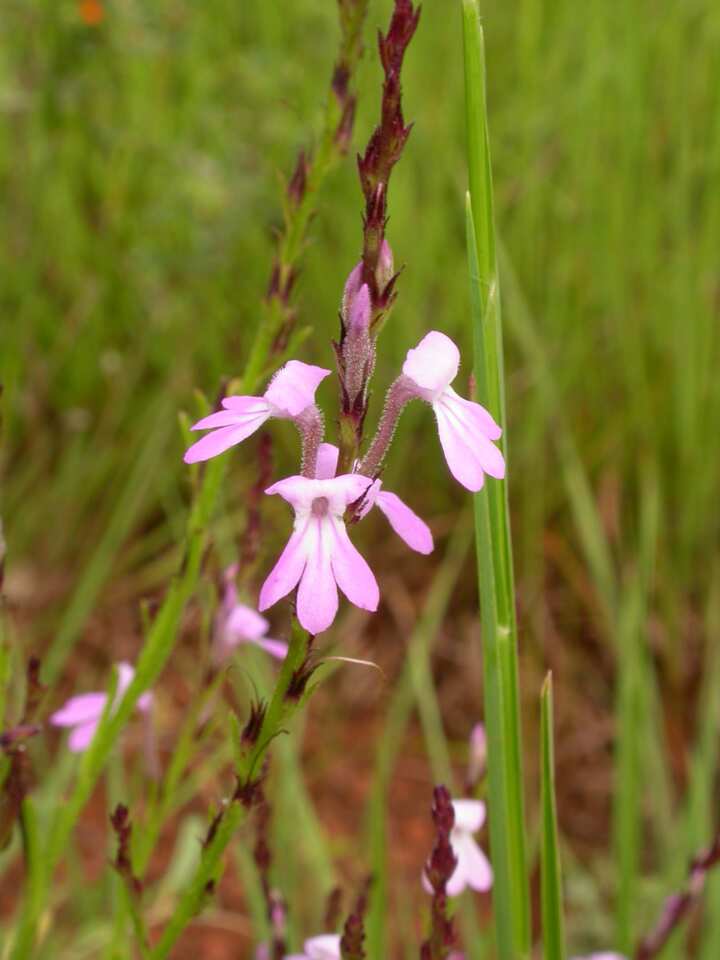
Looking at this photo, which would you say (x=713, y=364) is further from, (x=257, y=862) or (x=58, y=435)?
(x=257, y=862)

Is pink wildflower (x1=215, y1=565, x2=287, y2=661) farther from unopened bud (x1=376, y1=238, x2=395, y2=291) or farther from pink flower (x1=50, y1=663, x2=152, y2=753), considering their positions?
unopened bud (x1=376, y1=238, x2=395, y2=291)

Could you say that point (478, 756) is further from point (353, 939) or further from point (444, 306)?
point (444, 306)

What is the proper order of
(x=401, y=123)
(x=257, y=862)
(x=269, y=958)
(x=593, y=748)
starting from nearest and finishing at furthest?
1. (x=401, y=123)
2. (x=257, y=862)
3. (x=269, y=958)
4. (x=593, y=748)

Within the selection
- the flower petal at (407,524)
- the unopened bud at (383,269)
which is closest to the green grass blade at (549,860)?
the flower petal at (407,524)

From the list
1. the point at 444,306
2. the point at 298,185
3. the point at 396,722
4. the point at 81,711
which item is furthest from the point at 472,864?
the point at 444,306

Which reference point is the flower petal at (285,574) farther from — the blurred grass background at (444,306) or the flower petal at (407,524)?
the blurred grass background at (444,306)

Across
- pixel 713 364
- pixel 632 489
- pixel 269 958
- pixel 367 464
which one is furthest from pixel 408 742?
pixel 367 464
